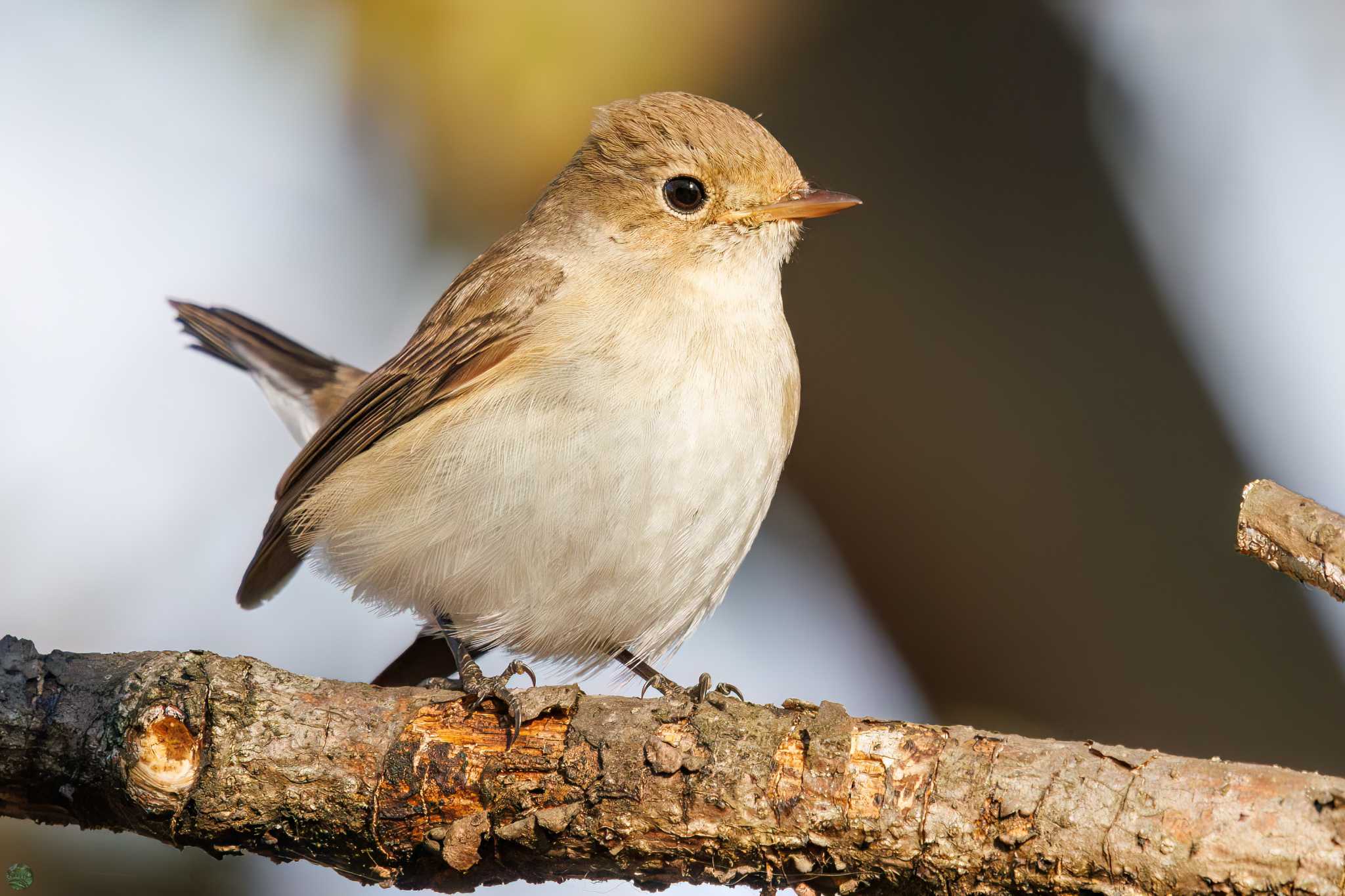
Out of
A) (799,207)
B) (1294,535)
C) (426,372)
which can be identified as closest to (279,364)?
(426,372)

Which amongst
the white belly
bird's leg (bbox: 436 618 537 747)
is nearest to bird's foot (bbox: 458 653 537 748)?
bird's leg (bbox: 436 618 537 747)

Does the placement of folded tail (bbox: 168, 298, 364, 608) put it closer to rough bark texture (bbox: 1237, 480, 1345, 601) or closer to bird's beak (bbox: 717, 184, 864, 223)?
bird's beak (bbox: 717, 184, 864, 223)

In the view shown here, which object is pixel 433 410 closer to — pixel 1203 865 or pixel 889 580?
pixel 889 580

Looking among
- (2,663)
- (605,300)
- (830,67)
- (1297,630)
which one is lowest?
(2,663)

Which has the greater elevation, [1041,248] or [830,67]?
→ [830,67]

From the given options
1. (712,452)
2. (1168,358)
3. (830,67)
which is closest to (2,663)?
(712,452)

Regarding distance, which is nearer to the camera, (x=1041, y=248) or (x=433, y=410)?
(x=433, y=410)
